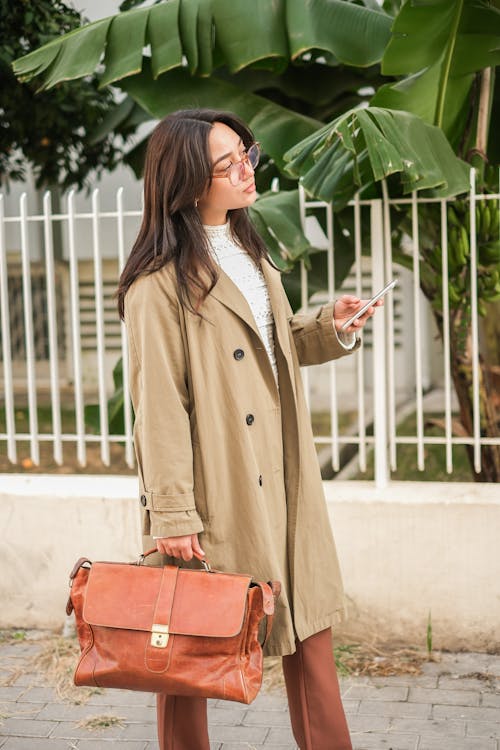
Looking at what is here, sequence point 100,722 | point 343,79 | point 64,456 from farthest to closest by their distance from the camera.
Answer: point 64,456 → point 343,79 → point 100,722

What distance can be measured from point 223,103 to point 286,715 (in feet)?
11.0

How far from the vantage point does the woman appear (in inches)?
103

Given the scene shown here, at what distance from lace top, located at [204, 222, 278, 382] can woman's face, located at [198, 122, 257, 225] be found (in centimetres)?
9

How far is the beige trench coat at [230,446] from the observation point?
8.54 feet

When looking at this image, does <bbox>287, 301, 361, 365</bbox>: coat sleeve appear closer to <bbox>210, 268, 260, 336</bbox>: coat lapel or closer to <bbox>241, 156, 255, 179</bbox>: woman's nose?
<bbox>210, 268, 260, 336</bbox>: coat lapel

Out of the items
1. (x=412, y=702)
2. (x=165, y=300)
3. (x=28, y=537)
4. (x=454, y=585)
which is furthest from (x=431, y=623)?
(x=165, y=300)

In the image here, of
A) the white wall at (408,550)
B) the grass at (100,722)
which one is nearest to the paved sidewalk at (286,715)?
the grass at (100,722)

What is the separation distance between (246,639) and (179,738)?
0.48m

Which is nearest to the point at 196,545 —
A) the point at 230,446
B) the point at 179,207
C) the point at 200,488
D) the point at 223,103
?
the point at 200,488

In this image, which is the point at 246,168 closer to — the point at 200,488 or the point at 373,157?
the point at 200,488

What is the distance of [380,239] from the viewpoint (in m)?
4.37

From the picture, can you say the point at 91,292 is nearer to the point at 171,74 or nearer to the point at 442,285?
the point at 171,74

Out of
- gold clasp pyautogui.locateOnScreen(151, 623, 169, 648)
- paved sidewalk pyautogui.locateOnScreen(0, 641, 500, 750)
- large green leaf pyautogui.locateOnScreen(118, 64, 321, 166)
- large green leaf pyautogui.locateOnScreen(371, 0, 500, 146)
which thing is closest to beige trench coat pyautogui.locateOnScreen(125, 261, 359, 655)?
gold clasp pyautogui.locateOnScreen(151, 623, 169, 648)

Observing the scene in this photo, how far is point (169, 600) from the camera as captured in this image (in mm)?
2564
